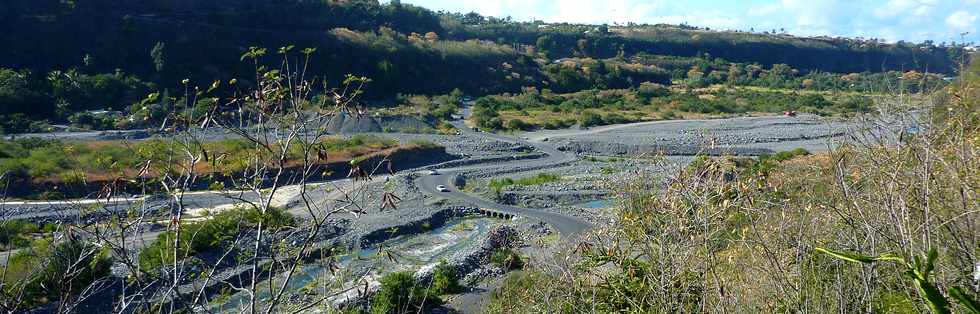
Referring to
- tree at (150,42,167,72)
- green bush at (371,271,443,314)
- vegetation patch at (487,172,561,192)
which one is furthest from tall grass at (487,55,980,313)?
tree at (150,42,167,72)

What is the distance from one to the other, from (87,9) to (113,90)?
9137mm

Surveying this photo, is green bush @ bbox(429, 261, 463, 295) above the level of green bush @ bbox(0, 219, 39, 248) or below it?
below

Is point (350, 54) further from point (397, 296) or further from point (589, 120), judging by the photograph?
point (397, 296)

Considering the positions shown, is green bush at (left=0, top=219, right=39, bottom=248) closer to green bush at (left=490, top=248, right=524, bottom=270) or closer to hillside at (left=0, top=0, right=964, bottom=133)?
hillside at (left=0, top=0, right=964, bottom=133)

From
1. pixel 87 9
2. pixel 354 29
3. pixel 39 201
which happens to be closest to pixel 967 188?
pixel 39 201

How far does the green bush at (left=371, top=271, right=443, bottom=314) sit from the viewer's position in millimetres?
11908

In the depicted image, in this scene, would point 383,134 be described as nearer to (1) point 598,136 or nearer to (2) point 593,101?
(1) point 598,136

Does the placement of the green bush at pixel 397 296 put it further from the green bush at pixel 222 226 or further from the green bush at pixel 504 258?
the green bush at pixel 222 226

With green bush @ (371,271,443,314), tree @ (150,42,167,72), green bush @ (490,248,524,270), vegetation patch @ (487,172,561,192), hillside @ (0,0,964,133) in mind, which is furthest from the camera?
tree @ (150,42,167,72)

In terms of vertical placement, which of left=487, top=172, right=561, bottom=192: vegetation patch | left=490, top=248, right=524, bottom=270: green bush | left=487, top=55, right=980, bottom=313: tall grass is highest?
left=487, top=55, right=980, bottom=313: tall grass

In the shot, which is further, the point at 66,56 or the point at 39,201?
the point at 66,56

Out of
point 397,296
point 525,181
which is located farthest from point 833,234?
point 525,181

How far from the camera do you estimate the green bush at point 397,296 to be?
11.9 meters

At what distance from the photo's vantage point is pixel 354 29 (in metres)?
66.6
